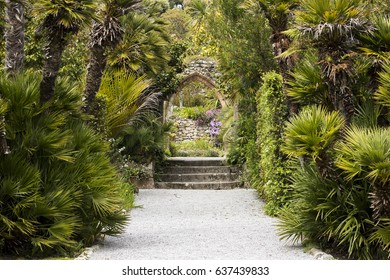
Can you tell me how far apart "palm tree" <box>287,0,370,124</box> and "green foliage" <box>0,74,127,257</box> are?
2.90m

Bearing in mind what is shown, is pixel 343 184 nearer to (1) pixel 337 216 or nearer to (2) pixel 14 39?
(1) pixel 337 216

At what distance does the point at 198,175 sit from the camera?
18391mm

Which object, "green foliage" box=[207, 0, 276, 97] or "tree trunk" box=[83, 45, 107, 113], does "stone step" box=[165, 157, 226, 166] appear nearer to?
"green foliage" box=[207, 0, 276, 97]

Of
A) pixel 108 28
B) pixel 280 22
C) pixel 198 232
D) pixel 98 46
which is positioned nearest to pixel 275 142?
pixel 280 22

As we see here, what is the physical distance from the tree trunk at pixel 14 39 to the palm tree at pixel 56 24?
0.59m

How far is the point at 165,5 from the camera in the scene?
44.6m

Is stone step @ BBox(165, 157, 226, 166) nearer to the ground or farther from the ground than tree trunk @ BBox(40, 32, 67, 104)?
nearer to the ground

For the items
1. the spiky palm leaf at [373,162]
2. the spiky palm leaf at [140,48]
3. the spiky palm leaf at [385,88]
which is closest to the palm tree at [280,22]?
the spiky palm leaf at [385,88]

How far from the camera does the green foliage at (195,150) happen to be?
2310 centimetres

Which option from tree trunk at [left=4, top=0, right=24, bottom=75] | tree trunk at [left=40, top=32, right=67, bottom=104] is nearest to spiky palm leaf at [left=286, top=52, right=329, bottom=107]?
tree trunk at [left=40, top=32, right=67, bottom=104]

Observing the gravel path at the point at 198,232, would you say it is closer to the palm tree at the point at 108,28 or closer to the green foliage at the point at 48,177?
the green foliage at the point at 48,177

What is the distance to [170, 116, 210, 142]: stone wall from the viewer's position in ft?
96.8
